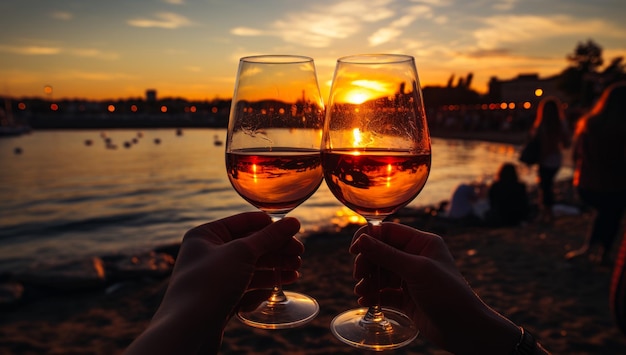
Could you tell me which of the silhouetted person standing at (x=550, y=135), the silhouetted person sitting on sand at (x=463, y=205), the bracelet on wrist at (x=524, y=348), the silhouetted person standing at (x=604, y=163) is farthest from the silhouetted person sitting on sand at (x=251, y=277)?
the silhouetted person sitting on sand at (x=463, y=205)

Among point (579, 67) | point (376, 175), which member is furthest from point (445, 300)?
point (579, 67)

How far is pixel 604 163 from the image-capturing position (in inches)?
245

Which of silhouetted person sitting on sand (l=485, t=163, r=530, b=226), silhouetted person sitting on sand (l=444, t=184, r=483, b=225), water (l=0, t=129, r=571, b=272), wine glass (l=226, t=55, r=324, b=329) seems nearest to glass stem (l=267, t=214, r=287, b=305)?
wine glass (l=226, t=55, r=324, b=329)

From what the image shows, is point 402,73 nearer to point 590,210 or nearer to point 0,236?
point 590,210

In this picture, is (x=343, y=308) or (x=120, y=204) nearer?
(x=343, y=308)

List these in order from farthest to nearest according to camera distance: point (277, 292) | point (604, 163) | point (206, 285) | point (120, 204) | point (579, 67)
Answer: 1. point (579, 67)
2. point (120, 204)
3. point (604, 163)
4. point (277, 292)
5. point (206, 285)

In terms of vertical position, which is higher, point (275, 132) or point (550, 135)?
point (550, 135)

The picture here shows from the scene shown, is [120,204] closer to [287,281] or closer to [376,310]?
Answer: [287,281]

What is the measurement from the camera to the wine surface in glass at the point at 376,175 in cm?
148

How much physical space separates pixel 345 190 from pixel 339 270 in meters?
5.74

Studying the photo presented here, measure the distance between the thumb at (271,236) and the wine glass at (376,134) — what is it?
0.73 ft

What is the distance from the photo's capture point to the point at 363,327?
1.74 meters

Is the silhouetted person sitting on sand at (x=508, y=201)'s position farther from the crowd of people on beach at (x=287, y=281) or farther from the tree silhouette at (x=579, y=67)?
the tree silhouette at (x=579, y=67)

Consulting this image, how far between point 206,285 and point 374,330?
71cm
